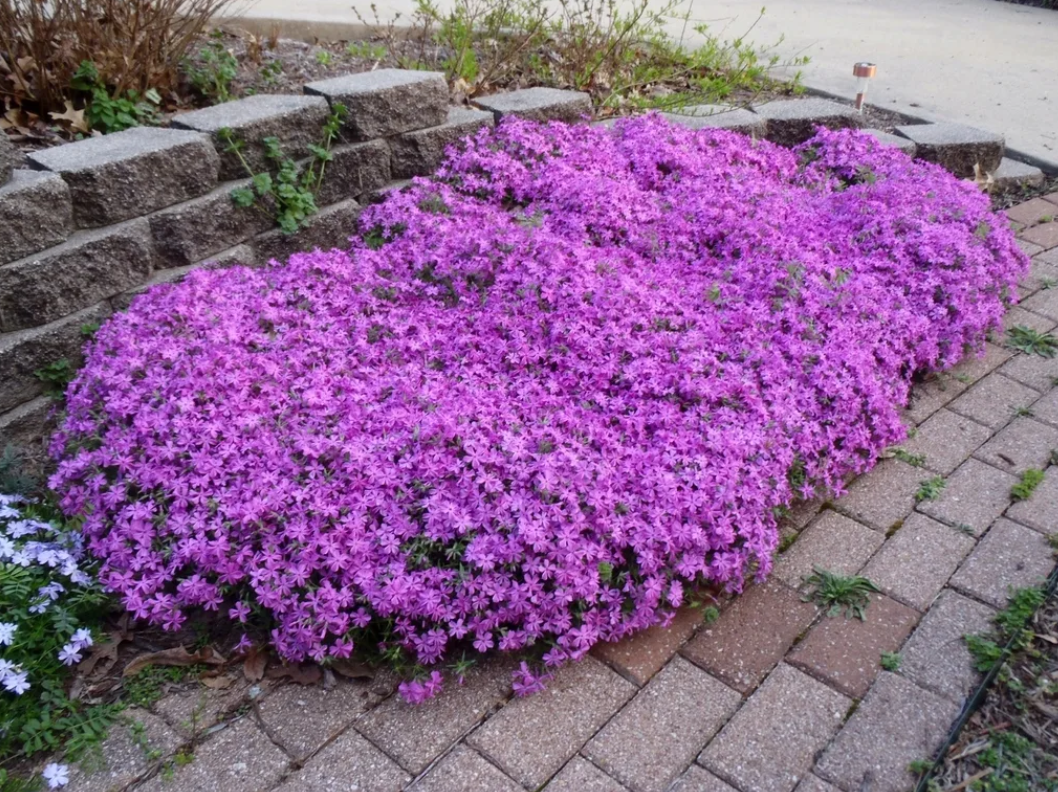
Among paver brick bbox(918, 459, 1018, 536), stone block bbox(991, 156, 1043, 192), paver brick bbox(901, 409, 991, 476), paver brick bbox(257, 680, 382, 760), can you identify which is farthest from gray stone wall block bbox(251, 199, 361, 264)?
stone block bbox(991, 156, 1043, 192)

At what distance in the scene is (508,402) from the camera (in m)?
2.76

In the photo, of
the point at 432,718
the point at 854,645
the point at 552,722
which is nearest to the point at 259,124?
the point at 432,718

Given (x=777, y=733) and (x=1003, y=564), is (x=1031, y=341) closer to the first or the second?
(x=1003, y=564)

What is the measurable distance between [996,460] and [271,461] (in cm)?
246

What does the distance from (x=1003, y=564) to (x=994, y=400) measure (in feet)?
3.53

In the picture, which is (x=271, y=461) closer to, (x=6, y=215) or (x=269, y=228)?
(x=6, y=215)

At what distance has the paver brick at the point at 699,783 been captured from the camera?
6.92 ft

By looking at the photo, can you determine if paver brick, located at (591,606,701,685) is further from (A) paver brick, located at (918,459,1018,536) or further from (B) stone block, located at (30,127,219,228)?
(B) stone block, located at (30,127,219,228)

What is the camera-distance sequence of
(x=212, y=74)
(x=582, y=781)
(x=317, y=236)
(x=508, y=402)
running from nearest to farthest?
(x=582, y=781) → (x=508, y=402) → (x=317, y=236) → (x=212, y=74)

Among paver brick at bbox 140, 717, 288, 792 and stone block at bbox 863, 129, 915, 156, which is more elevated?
stone block at bbox 863, 129, 915, 156

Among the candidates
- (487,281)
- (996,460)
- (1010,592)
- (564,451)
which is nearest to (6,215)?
(487,281)

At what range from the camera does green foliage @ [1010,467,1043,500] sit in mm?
3041

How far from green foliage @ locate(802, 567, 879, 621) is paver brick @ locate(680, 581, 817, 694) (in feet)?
0.15

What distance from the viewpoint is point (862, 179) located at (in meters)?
4.73
